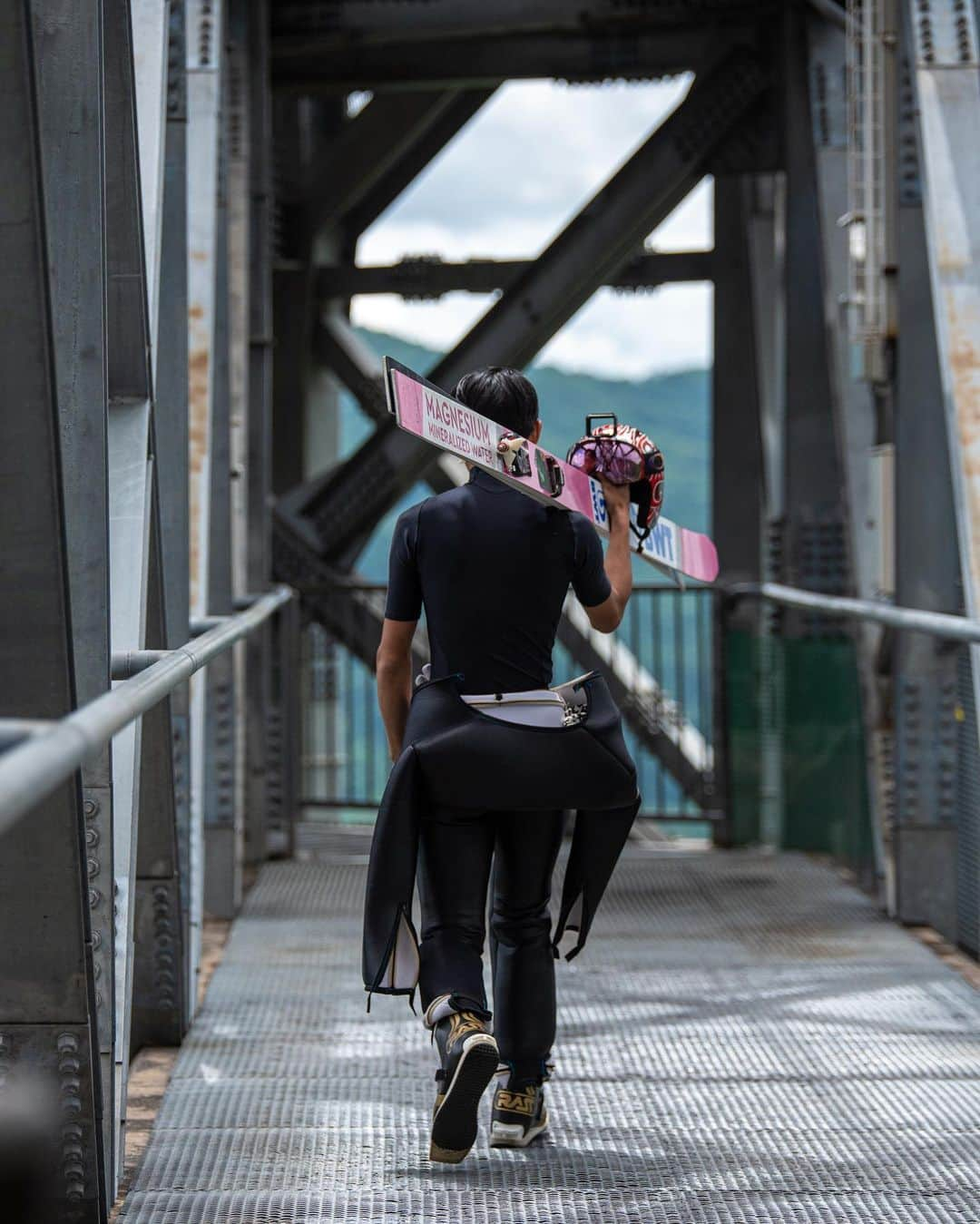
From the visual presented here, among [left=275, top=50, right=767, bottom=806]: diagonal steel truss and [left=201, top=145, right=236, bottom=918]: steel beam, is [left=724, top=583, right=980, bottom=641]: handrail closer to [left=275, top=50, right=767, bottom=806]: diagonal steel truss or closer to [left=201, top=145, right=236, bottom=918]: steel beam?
[left=201, top=145, right=236, bottom=918]: steel beam

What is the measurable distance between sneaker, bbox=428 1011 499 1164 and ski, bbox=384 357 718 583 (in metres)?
1.10

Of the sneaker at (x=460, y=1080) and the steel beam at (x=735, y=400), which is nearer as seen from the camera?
the sneaker at (x=460, y=1080)

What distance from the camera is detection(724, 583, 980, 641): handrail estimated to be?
5113 millimetres

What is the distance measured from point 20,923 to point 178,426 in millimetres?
2472

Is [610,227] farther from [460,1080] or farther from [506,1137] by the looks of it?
[460,1080]

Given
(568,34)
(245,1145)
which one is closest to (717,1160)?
(245,1145)

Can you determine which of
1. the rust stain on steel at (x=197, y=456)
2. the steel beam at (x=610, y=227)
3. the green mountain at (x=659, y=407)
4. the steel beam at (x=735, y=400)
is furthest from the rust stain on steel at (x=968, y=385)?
the green mountain at (x=659, y=407)

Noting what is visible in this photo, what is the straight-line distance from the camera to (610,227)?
10.7m

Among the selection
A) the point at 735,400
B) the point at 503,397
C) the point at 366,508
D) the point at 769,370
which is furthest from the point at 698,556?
the point at 735,400

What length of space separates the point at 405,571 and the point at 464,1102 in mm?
1097

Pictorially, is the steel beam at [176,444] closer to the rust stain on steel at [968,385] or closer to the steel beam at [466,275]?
the rust stain on steel at [968,385]

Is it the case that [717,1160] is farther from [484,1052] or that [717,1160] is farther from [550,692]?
[550,692]

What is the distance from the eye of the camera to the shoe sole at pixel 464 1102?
3635 mm

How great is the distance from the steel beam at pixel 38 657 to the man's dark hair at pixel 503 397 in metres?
0.86
